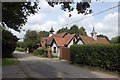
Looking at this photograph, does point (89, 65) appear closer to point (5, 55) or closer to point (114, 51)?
point (114, 51)

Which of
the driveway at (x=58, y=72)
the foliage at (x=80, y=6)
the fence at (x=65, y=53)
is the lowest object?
the driveway at (x=58, y=72)

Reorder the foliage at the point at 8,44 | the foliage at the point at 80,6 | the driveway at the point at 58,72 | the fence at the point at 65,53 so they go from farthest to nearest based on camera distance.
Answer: the foliage at the point at 8,44
the fence at the point at 65,53
the driveway at the point at 58,72
the foliage at the point at 80,6

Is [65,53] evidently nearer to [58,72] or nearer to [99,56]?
[99,56]

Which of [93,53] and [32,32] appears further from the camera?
[32,32]

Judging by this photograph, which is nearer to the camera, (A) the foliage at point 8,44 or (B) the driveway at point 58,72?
(B) the driveway at point 58,72

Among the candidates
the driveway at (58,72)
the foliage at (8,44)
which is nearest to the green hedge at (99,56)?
the driveway at (58,72)

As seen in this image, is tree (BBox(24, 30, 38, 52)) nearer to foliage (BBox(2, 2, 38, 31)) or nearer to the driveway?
the driveway

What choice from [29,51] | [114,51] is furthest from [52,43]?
[114,51]

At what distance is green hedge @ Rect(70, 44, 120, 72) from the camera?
68.7ft

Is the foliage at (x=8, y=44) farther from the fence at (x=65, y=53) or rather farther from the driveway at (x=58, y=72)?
the driveway at (x=58, y=72)

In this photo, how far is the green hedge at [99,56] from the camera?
2094 centimetres

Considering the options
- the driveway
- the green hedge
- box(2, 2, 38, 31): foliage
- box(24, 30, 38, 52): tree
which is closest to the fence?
the green hedge

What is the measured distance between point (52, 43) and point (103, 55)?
110 ft

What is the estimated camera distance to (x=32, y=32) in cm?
7381
